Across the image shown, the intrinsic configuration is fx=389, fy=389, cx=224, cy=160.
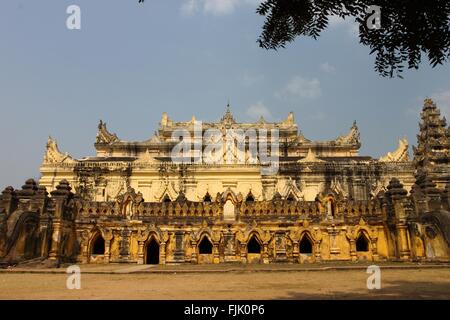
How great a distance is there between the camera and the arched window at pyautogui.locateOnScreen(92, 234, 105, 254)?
68.7 feet

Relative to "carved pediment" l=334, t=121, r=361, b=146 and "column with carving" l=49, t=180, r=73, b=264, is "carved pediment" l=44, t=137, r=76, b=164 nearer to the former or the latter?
"column with carving" l=49, t=180, r=73, b=264

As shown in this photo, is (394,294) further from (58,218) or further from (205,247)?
(58,218)

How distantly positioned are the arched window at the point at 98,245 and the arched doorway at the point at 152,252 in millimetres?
2506

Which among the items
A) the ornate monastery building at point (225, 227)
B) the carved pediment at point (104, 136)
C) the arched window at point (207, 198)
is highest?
the carved pediment at point (104, 136)

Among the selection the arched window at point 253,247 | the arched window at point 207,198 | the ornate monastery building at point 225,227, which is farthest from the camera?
the arched window at point 207,198

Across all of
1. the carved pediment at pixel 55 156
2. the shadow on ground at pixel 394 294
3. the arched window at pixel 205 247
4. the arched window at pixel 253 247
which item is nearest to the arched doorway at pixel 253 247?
the arched window at pixel 253 247

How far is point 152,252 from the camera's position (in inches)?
834

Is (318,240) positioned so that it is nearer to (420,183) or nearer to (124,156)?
(420,183)

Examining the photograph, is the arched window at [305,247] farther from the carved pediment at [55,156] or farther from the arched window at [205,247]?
the carved pediment at [55,156]

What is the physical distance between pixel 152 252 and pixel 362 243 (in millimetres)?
11216

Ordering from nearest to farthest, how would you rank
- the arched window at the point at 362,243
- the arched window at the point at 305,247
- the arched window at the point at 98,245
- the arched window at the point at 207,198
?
the arched window at the point at 362,243 → the arched window at the point at 305,247 → the arched window at the point at 98,245 → the arched window at the point at 207,198

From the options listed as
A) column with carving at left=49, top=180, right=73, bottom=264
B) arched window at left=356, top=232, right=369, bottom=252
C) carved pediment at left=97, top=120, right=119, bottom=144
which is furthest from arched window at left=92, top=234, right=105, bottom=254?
carved pediment at left=97, top=120, right=119, bottom=144

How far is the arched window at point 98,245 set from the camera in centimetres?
2093

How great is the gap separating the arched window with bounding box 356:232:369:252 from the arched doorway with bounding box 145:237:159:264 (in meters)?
10.6
